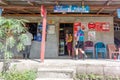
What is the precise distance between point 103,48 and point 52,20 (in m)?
3.30

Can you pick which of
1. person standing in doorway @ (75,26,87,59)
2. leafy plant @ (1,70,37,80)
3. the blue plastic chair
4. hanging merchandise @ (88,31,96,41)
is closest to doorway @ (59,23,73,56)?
person standing in doorway @ (75,26,87,59)

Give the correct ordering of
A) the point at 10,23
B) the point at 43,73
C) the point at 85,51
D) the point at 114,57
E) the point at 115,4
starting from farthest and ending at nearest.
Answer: the point at 85,51 < the point at 114,57 < the point at 115,4 < the point at 43,73 < the point at 10,23

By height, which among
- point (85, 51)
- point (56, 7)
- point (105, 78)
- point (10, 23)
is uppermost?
point (56, 7)

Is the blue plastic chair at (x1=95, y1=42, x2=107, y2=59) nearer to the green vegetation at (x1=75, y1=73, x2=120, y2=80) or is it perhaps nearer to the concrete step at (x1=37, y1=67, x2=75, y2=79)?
the green vegetation at (x1=75, y1=73, x2=120, y2=80)

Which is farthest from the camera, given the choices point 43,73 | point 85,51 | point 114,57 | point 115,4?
point 85,51

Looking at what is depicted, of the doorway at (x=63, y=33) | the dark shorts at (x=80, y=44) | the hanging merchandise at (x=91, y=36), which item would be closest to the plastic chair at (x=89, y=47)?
the dark shorts at (x=80, y=44)

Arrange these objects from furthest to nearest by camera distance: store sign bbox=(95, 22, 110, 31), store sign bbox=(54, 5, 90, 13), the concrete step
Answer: store sign bbox=(95, 22, 110, 31), store sign bbox=(54, 5, 90, 13), the concrete step

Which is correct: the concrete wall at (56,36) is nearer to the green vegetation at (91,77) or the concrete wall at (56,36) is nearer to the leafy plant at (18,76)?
the green vegetation at (91,77)

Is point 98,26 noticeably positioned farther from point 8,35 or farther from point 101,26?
point 8,35

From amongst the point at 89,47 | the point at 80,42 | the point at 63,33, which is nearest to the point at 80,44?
the point at 80,42

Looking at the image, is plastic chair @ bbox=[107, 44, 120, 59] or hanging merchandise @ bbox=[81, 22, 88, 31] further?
hanging merchandise @ bbox=[81, 22, 88, 31]

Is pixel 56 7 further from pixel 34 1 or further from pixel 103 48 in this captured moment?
pixel 103 48

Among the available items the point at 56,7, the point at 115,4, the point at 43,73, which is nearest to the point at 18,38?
the point at 43,73

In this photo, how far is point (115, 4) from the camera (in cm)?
1155
